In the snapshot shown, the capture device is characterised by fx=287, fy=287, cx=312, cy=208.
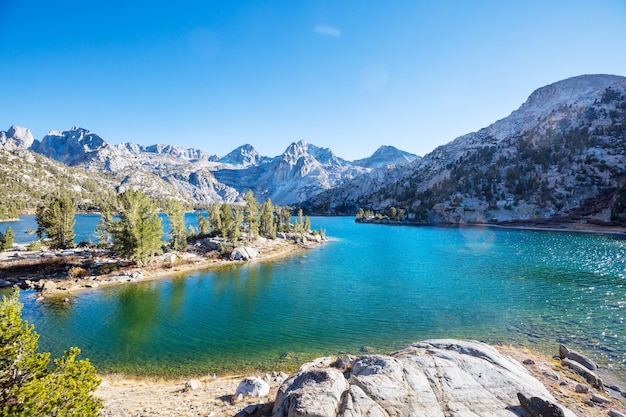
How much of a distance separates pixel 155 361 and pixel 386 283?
48370 millimetres

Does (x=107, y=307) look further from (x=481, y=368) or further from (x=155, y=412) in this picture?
(x=481, y=368)

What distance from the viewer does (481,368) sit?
63.3ft

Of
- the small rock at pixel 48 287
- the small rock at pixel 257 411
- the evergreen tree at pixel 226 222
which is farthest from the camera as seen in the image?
the evergreen tree at pixel 226 222

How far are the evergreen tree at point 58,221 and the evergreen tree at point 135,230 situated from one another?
67.4 ft

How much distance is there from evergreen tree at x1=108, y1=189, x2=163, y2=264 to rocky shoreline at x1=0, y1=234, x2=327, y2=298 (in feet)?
13.9

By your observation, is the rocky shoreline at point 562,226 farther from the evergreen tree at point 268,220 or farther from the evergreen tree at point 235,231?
the evergreen tree at point 235,231

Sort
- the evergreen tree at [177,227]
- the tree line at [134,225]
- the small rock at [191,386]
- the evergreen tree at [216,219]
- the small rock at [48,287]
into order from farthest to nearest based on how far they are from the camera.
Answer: the evergreen tree at [216,219] < the evergreen tree at [177,227] < the tree line at [134,225] < the small rock at [48,287] < the small rock at [191,386]

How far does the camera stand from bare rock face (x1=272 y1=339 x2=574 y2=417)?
13992 mm

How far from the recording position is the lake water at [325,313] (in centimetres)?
3509

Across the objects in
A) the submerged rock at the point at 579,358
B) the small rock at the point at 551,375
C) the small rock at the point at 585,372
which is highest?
the small rock at the point at 551,375

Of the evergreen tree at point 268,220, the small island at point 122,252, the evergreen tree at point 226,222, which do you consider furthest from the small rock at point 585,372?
the evergreen tree at point 268,220

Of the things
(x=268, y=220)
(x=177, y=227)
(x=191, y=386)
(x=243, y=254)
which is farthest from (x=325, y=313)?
(x=268, y=220)

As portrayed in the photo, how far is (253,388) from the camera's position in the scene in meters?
22.9

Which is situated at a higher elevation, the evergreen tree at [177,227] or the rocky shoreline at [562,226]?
the evergreen tree at [177,227]
